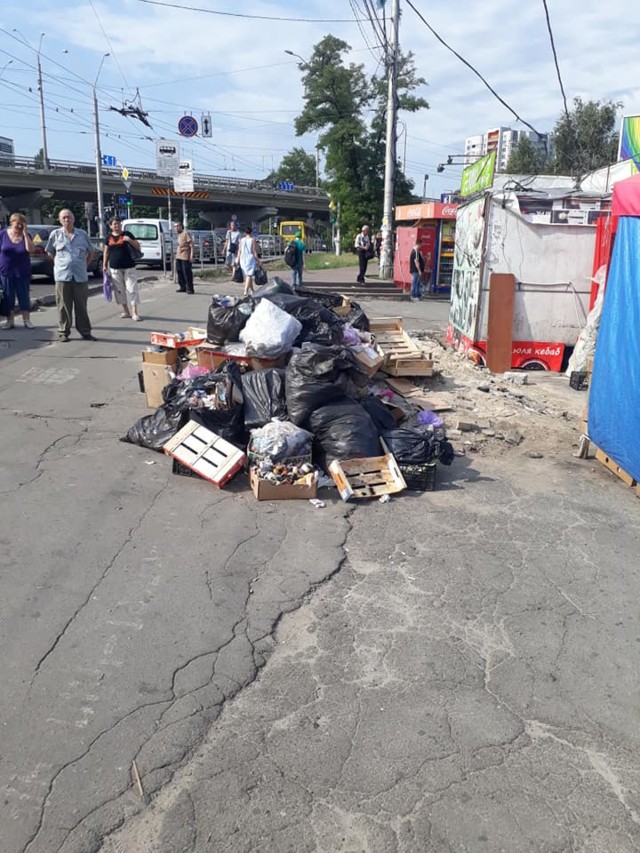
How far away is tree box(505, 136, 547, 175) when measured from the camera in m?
47.1

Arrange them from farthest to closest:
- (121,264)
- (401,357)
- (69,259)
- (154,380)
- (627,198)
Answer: (121,264)
(69,259)
(401,357)
(154,380)
(627,198)

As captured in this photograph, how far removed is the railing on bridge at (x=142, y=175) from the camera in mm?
58750

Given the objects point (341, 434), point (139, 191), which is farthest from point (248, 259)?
point (139, 191)

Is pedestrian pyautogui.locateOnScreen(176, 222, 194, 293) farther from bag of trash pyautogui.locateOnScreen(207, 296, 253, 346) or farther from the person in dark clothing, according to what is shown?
bag of trash pyautogui.locateOnScreen(207, 296, 253, 346)

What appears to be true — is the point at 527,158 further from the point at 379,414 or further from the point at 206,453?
the point at 206,453

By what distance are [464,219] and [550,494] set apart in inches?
278

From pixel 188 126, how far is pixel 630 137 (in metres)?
15.3

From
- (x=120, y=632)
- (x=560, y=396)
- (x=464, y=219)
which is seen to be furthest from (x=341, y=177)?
(x=120, y=632)

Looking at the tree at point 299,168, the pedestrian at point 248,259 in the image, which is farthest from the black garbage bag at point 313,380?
the tree at point 299,168

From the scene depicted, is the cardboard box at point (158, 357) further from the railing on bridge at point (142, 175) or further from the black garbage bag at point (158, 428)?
the railing on bridge at point (142, 175)

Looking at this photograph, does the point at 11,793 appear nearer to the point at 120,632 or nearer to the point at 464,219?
the point at 120,632

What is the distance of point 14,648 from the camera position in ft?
10.8

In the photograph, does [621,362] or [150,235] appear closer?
[621,362]

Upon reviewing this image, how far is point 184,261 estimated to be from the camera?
59.3 ft
